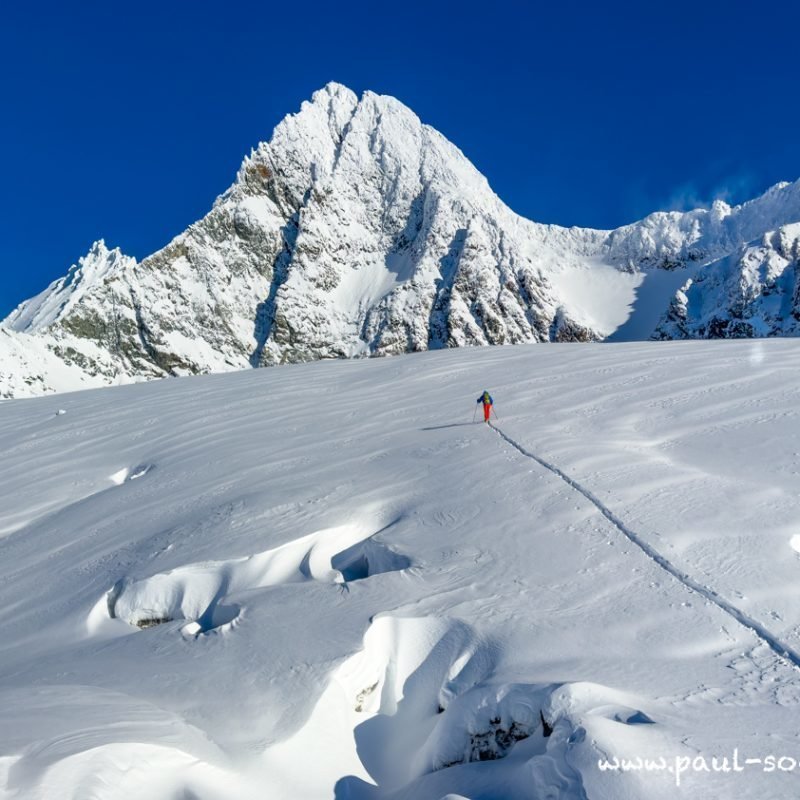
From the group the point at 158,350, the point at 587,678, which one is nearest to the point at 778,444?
the point at 587,678

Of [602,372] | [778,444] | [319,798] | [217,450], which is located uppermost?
[602,372]

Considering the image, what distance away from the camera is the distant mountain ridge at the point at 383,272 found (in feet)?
384

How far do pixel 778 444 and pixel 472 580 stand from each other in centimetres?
546

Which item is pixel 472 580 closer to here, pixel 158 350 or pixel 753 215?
pixel 158 350

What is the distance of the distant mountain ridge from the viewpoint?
117 m

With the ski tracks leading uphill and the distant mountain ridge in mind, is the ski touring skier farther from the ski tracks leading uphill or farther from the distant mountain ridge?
the distant mountain ridge

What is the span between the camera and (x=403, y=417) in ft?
43.3

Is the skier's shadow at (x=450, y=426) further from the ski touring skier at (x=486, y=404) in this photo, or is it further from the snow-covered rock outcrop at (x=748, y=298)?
the snow-covered rock outcrop at (x=748, y=298)

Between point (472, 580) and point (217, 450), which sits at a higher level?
point (217, 450)

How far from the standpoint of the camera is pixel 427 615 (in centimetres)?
522

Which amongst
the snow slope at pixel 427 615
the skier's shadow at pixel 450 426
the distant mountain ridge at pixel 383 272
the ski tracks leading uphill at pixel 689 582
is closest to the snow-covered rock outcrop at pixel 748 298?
the distant mountain ridge at pixel 383 272

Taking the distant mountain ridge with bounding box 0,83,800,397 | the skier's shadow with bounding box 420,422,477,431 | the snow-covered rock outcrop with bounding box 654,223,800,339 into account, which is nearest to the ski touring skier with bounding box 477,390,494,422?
the skier's shadow with bounding box 420,422,477,431

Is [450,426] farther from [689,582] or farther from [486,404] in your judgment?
[689,582]

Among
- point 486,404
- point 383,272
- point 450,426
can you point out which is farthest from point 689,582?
point 383,272
